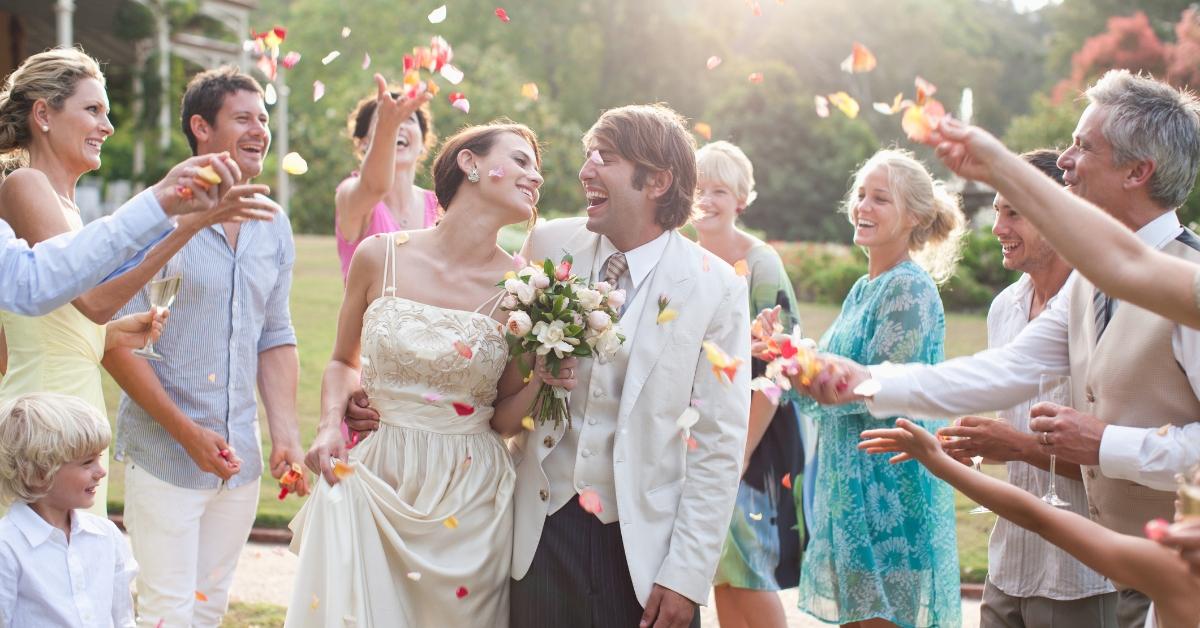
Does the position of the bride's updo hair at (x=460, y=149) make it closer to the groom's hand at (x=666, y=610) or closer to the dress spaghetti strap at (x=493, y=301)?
the dress spaghetti strap at (x=493, y=301)

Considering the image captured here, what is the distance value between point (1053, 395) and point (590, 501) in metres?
1.83

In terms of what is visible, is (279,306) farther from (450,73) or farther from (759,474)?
(759,474)

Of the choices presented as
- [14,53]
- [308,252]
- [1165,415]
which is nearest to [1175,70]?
[308,252]

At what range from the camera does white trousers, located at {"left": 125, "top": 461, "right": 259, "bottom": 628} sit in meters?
4.43

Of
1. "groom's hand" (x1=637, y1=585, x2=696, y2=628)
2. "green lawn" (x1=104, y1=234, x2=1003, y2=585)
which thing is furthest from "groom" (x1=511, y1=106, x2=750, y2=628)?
"green lawn" (x1=104, y1=234, x2=1003, y2=585)

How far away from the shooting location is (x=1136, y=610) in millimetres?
3320

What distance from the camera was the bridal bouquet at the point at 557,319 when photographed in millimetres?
3439

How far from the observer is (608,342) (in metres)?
3.46

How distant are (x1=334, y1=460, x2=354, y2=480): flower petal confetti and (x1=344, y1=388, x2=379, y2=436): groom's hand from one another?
279 millimetres

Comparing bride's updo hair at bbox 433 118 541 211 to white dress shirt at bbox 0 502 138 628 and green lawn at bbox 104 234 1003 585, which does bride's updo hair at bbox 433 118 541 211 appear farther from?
green lawn at bbox 104 234 1003 585

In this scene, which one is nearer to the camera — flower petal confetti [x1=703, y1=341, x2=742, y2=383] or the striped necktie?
flower petal confetti [x1=703, y1=341, x2=742, y2=383]

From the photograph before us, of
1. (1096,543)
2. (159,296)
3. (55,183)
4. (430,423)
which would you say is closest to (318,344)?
(159,296)

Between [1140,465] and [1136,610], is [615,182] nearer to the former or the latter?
[1140,465]

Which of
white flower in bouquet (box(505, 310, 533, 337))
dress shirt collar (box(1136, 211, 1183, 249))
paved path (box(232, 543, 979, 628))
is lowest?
paved path (box(232, 543, 979, 628))
